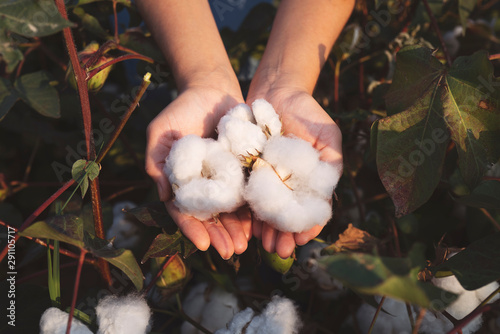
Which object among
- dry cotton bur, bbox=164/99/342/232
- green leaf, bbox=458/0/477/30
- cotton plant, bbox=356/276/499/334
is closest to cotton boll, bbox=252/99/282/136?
dry cotton bur, bbox=164/99/342/232

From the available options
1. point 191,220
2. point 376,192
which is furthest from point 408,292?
point 376,192

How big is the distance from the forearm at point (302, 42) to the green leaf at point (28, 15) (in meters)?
0.68

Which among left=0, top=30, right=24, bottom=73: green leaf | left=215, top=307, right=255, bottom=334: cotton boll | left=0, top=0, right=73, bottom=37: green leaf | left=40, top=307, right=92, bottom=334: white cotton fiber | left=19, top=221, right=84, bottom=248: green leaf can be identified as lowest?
left=215, top=307, right=255, bottom=334: cotton boll

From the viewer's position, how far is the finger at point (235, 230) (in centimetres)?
97

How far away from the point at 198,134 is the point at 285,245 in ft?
1.43

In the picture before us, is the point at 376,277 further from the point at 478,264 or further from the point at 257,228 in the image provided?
the point at 257,228

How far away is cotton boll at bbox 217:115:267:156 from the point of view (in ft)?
3.47

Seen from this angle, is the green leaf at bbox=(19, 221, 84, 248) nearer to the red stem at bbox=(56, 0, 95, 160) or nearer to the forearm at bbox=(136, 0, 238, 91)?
the red stem at bbox=(56, 0, 95, 160)

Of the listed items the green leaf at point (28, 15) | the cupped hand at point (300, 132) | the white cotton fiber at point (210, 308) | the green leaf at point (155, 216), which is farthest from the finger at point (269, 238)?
the green leaf at point (28, 15)

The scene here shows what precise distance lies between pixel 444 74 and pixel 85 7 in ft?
3.82

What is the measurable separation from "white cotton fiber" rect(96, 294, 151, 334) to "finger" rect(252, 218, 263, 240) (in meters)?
0.32

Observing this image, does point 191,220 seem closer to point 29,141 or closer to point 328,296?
point 328,296

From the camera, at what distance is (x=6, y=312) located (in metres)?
0.89

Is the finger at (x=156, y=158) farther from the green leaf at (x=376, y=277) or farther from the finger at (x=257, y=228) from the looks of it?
the green leaf at (x=376, y=277)
